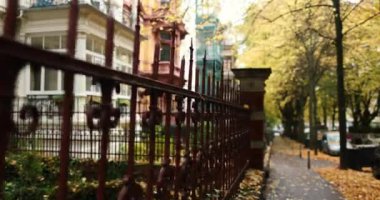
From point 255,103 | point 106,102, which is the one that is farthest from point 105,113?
point 255,103

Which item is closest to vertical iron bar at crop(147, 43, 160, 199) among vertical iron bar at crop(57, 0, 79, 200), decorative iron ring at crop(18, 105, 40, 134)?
vertical iron bar at crop(57, 0, 79, 200)

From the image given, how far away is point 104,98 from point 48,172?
8698 millimetres

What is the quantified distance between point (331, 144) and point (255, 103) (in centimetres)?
2187

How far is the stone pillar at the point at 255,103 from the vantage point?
35.8 ft

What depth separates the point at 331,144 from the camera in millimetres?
31016

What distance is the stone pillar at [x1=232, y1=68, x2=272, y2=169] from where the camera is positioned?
10906 millimetres

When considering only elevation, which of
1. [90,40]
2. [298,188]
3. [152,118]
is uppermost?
[90,40]

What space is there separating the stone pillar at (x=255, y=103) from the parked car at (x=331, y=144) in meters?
19.9

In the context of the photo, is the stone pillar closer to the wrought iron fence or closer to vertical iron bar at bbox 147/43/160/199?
the wrought iron fence

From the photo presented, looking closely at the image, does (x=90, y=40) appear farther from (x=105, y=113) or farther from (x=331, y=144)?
(x=331, y=144)

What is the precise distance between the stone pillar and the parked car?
1990cm

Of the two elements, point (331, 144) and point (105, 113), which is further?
point (331, 144)

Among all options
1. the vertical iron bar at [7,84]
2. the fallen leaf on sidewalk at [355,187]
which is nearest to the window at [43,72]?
the vertical iron bar at [7,84]

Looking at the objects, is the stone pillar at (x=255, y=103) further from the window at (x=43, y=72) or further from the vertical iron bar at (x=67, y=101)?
the vertical iron bar at (x=67, y=101)
